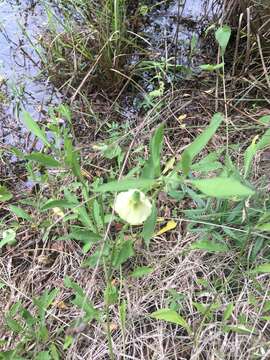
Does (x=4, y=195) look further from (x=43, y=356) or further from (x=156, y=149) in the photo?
(x=156, y=149)

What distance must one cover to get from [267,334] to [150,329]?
0.99 feet

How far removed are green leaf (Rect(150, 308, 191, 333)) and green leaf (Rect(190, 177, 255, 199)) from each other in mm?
498

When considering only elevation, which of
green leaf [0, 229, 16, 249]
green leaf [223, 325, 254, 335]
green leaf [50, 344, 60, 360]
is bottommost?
green leaf [50, 344, 60, 360]

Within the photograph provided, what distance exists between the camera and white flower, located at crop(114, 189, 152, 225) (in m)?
0.76

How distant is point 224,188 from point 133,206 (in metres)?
0.17

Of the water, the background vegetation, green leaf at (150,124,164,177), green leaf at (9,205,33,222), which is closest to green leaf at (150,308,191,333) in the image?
the background vegetation

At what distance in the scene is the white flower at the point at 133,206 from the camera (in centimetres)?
76

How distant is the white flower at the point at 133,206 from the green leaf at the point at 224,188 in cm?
10

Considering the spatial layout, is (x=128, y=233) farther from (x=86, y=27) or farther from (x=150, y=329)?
(x=86, y=27)

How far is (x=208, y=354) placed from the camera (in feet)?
3.65

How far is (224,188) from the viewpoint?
67 centimetres

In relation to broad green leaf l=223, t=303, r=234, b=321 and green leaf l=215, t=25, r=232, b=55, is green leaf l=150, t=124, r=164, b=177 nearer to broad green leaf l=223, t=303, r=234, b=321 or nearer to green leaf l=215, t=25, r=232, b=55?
broad green leaf l=223, t=303, r=234, b=321

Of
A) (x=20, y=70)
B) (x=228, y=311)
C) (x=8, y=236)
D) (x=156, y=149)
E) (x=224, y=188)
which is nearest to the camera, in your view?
(x=224, y=188)

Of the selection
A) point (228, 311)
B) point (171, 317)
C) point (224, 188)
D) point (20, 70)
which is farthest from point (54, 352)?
point (20, 70)
